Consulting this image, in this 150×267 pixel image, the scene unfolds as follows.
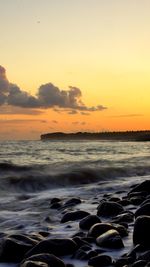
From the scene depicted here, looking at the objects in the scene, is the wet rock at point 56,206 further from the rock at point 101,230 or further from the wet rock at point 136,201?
the rock at point 101,230

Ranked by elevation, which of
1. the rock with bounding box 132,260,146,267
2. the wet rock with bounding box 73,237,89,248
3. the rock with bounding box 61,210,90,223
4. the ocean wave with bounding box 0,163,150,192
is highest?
the rock with bounding box 132,260,146,267

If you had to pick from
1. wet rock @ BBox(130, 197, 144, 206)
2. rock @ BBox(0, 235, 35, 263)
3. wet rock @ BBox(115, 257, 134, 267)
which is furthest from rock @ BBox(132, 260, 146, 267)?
wet rock @ BBox(130, 197, 144, 206)

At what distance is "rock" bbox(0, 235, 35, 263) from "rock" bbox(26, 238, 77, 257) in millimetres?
164

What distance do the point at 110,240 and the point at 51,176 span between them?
45.9 feet

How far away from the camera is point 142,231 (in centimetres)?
607

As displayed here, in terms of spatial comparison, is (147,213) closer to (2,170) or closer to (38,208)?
(38,208)

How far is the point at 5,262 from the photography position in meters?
5.66

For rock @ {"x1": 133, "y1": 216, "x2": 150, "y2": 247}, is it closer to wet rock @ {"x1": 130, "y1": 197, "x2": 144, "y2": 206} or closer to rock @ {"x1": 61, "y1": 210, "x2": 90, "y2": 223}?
rock @ {"x1": 61, "y1": 210, "x2": 90, "y2": 223}

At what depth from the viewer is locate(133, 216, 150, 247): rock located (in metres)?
5.97

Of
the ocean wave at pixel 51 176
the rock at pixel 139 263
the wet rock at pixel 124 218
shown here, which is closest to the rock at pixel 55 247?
the rock at pixel 139 263

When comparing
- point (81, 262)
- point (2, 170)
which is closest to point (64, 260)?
point (81, 262)

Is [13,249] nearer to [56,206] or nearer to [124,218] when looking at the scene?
[124,218]

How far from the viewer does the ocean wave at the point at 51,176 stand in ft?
58.6

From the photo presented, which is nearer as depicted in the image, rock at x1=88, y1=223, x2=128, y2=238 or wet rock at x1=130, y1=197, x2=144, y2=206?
rock at x1=88, y1=223, x2=128, y2=238
